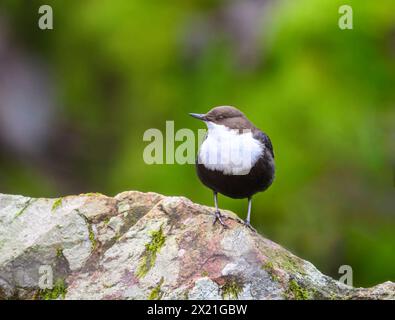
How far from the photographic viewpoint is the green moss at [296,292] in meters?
6.56

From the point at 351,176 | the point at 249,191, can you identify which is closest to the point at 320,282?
the point at 249,191

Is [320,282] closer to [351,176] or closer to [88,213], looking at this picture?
[88,213]

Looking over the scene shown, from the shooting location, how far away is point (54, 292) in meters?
6.59

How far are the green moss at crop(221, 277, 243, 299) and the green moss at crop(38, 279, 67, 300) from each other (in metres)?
1.03

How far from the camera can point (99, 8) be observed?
12.4m

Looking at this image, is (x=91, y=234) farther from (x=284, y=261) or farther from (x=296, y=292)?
(x=296, y=292)

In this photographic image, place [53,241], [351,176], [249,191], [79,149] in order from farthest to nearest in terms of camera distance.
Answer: [79,149] < [351,176] < [249,191] < [53,241]

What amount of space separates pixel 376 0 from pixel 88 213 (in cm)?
502

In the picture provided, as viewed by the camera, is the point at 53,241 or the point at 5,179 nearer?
the point at 53,241

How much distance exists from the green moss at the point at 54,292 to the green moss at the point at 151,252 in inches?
19.3

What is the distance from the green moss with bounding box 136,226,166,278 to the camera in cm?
666

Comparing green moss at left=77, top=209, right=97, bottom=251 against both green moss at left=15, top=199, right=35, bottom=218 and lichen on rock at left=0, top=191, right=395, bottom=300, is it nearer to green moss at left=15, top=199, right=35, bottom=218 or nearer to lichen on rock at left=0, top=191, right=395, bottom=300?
lichen on rock at left=0, top=191, right=395, bottom=300

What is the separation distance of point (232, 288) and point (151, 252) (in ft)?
2.02

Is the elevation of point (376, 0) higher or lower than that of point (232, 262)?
Result: higher
